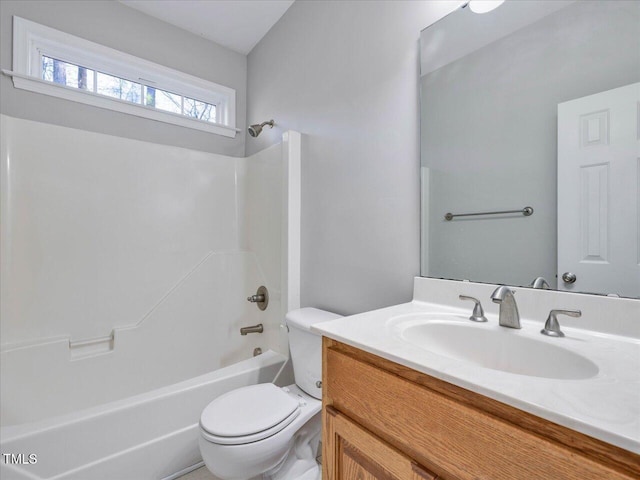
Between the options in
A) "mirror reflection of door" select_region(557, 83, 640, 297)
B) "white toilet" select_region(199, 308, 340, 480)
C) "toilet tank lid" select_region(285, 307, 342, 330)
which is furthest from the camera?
"toilet tank lid" select_region(285, 307, 342, 330)

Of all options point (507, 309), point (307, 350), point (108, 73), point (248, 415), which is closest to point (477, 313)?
point (507, 309)

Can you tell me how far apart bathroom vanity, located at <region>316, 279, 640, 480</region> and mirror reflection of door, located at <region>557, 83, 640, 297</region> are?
7 centimetres

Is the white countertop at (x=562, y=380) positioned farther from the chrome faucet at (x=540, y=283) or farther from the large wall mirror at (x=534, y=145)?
the large wall mirror at (x=534, y=145)

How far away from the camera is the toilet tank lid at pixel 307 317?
136 cm

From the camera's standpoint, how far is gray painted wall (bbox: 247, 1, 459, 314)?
1.24m

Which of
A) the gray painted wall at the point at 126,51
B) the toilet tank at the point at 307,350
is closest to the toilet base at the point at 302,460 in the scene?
the toilet tank at the point at 307,350

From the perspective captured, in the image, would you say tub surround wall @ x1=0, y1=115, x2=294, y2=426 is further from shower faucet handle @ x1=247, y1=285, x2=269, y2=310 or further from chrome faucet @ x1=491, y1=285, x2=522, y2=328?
chrome faucet @ x1=491, y1=285, x2=522, y2=328

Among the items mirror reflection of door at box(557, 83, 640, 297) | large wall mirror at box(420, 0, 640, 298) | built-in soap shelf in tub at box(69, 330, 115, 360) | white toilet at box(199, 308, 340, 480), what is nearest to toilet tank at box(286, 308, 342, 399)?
white toilet at box(199, 308, 340, 480)

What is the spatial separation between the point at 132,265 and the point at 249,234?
78cm

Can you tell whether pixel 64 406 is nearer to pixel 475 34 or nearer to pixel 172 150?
pixel 172 150

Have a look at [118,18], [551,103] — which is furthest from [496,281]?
[118,18]

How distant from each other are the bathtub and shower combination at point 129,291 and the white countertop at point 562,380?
3.26 ft

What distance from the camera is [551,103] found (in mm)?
894

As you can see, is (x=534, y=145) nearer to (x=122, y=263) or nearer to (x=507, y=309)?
(x=507, y=309)
